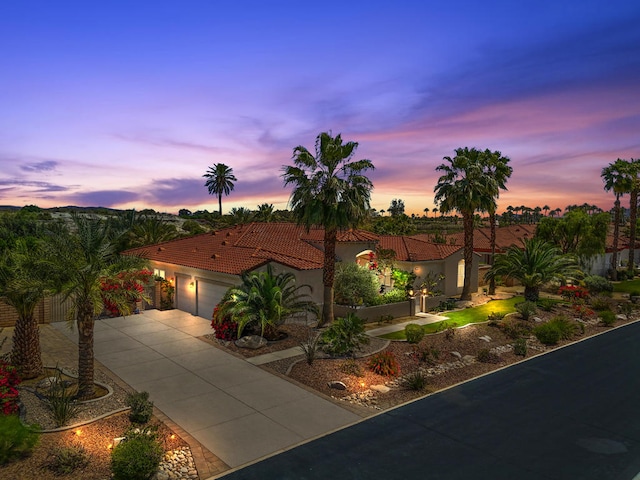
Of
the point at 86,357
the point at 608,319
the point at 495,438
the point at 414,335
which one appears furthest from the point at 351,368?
the point at 608,319

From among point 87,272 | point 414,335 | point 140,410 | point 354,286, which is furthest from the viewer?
point 354,286

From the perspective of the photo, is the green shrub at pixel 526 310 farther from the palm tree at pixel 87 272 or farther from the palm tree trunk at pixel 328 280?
the palm tree at pixel 87 272

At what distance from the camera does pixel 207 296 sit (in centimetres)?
2500

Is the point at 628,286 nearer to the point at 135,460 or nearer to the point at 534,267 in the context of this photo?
the point at 534,267

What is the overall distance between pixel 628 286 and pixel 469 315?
2517 centimetres

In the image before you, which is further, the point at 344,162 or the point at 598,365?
Answer: the point at 344,162

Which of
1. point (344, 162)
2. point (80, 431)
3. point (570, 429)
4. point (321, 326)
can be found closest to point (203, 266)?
point (321, 326)

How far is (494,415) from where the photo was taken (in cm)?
1277

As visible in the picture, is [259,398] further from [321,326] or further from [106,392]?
[321,326]

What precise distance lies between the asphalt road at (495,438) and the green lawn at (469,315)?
683 centimetres

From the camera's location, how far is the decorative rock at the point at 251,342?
1897cm

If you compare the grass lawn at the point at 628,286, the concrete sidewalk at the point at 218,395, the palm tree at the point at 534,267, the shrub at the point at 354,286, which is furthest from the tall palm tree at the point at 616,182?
the concrete sidewalk at the point at 218,395

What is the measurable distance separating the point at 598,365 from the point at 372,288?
39.3ft

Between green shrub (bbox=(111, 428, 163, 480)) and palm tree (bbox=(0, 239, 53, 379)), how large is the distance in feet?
18.2
